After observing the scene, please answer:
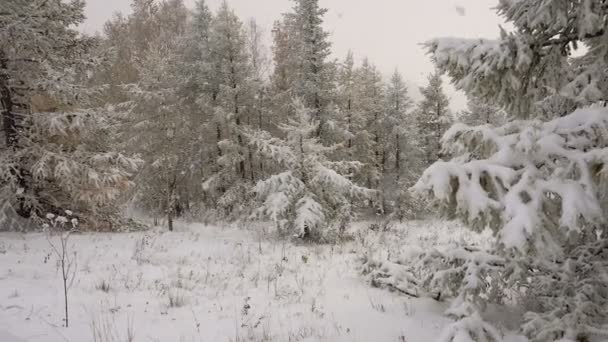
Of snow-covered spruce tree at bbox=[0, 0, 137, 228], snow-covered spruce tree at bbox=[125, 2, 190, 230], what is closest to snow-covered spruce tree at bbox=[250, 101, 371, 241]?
snow-covered spruce tree at bbox=[0, 0, 137, 228]

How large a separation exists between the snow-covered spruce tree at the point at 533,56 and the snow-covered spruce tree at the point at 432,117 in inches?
824

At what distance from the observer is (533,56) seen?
153 inches

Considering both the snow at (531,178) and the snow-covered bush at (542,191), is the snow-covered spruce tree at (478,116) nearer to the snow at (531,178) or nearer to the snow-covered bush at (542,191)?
the snow-covered bush at (542,191)

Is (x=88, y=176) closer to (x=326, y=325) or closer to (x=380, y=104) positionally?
(x=326, y=325)

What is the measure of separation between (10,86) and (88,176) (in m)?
3.23

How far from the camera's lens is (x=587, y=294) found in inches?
143

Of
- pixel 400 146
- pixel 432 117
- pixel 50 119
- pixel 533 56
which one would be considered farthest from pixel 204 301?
pixel 432 117

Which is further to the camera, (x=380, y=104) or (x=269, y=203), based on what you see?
(x=380, y=104)

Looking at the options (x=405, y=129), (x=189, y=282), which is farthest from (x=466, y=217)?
(x=405, y=129)

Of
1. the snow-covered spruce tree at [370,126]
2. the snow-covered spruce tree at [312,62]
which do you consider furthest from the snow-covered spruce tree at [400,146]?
the snow-covered spruce tree at [312,62]

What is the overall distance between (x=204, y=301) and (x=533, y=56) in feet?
17.3

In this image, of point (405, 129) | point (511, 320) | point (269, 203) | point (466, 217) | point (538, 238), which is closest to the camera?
point (538, 238)

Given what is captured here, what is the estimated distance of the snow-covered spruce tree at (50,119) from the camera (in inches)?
396

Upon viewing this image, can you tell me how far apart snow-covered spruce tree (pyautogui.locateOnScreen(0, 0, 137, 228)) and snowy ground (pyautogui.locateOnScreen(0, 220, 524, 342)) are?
2.48 metres
